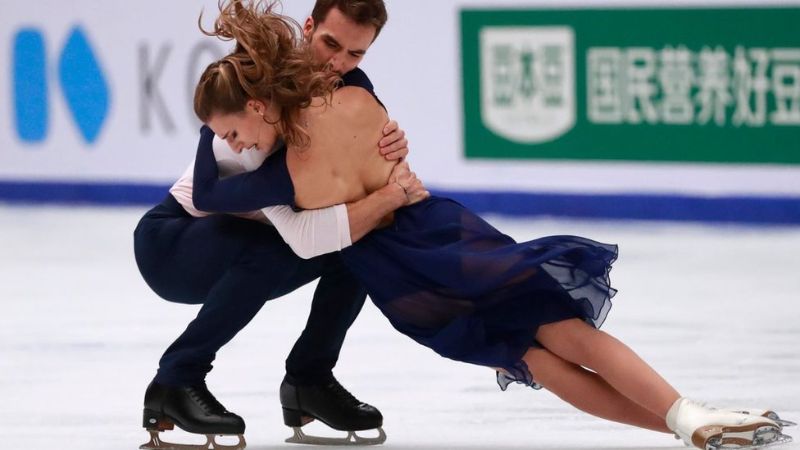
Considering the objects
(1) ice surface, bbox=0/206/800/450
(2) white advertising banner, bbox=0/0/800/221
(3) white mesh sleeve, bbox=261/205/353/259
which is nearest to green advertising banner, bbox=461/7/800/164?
(2) white advertising banner, bbox=0/0/800/221

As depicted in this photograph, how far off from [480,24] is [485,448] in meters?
3.68

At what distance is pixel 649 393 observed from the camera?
9.15ft

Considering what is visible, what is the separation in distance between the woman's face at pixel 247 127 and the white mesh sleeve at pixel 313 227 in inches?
5.1

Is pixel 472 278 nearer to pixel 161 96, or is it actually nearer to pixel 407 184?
pixel 407 184

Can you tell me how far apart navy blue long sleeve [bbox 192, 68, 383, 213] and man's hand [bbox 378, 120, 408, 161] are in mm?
184

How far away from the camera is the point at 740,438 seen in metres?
2.74

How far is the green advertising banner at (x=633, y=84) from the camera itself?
6.04 m

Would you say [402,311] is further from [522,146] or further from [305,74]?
[522,146]

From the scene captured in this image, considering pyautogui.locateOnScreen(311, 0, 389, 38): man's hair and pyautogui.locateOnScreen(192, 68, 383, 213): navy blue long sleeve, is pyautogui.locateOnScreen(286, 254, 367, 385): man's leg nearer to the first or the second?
pyautogui.locateOnScreen(192, 68, 383, 213): navy blue long sleeve

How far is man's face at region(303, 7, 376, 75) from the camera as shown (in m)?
2.96

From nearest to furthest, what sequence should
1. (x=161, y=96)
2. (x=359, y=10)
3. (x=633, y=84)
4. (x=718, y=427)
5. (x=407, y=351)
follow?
1. (x=718, y=427)
2. (x=359, y=10)
3. (x=407, y=351)
4. (x=633, y=84)
5. (x=161, y=96)

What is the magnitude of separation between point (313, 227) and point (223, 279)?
0.23m

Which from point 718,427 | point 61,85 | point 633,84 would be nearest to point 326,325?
point 718,427

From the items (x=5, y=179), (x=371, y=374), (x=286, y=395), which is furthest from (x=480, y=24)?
(x=286, y=395)
